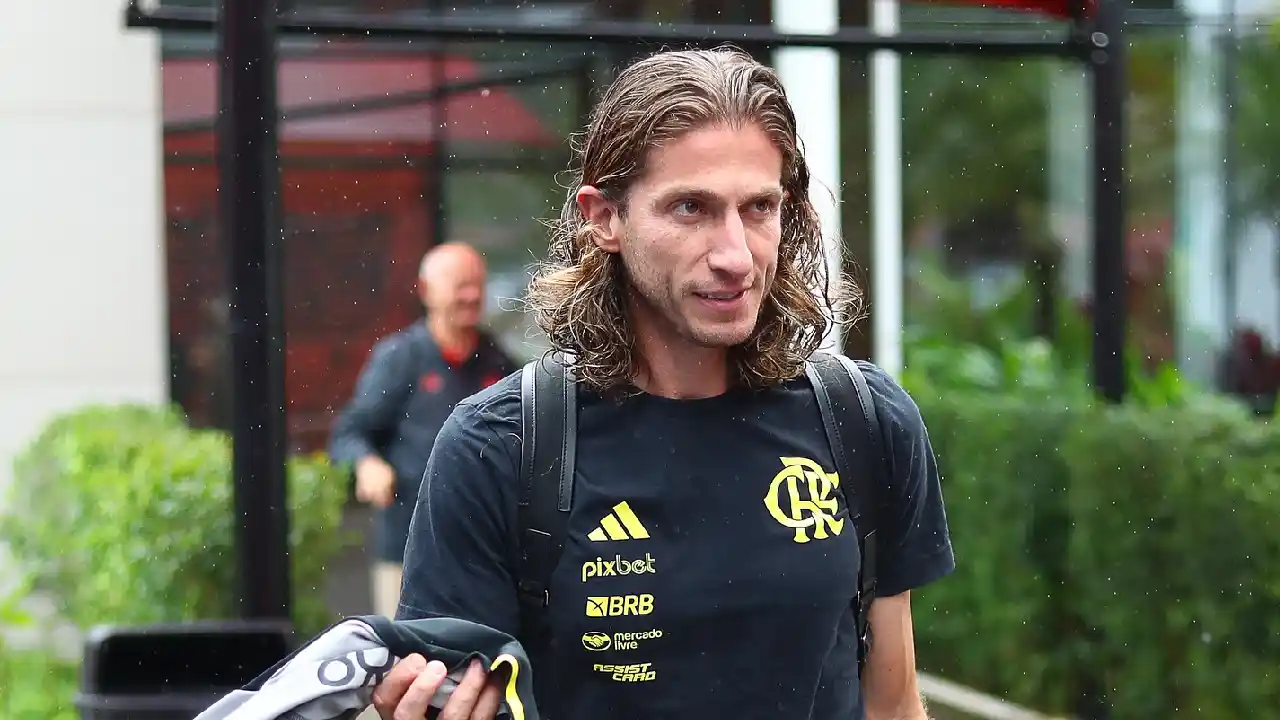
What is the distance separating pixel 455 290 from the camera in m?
6.55

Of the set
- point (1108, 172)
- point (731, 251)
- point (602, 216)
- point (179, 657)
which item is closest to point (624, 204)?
point (602, 216)

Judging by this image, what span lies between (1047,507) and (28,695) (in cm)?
366

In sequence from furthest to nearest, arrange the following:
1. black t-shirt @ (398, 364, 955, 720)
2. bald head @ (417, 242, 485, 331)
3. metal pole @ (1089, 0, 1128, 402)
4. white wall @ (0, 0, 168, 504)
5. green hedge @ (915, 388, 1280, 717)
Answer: white wall @ (0, 0, 168, 504), bald head @ (417, 242, 485, 331), metal pole @ (1089, 0, 1128, 402), green hedge @ (915, 388, 1280, 717), black t-shirt @ (398, 364, 955, 720)

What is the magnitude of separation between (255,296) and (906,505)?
105 inches

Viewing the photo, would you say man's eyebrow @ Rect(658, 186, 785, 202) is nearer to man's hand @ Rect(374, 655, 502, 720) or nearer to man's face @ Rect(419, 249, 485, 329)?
man's hand @ Rect(374, 655, 502, 720)

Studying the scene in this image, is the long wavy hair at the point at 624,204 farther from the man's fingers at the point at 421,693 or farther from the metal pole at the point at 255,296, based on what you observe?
the metal pole at the point at 255,296

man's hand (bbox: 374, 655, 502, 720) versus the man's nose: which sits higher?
the man's nose

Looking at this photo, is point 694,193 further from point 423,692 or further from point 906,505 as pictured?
point 423,692

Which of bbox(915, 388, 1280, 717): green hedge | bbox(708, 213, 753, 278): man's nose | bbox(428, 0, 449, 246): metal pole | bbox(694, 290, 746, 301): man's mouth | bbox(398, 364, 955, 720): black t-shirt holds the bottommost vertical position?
bbox(915, 388, 1280, 717): green hedge

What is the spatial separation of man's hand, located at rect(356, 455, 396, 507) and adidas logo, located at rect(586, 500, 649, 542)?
422 cm

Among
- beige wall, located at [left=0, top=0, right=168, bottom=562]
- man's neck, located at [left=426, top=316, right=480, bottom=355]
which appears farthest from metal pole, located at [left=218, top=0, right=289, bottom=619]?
beige wall, located at [left=0, top=0, right=168, bottom=562]

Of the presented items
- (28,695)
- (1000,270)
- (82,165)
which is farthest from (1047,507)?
(1000,270)

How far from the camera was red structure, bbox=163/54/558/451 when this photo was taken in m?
9.66

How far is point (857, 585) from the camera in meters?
2.27
